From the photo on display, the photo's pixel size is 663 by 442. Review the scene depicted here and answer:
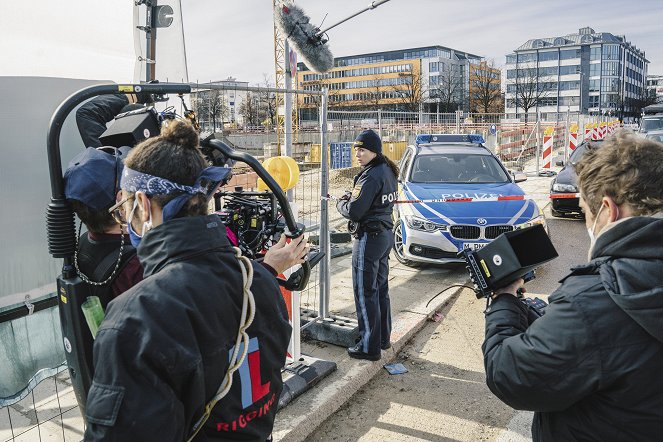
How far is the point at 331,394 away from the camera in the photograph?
159 inches

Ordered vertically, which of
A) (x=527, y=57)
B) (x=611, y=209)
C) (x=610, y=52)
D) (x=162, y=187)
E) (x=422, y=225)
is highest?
(x=527, y=57)

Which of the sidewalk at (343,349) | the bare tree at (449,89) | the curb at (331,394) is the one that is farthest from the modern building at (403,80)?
the curb at (331,394)

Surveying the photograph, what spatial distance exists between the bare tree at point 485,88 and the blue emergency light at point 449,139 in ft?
230

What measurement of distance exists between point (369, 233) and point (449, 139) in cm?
584

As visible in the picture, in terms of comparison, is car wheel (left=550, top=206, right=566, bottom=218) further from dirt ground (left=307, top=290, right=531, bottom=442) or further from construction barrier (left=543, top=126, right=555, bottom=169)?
dirt ground (left=307, top=290, right=531, bottom=442)

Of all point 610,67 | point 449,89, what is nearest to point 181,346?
point 449,89

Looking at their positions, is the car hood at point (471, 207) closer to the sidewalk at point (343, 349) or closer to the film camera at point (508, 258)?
the sidewalk at point (343, 349)

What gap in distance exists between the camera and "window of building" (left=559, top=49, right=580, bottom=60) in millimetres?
99125

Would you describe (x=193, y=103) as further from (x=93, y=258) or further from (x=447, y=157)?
(x=447, y=157)

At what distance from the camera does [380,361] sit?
4.69 m

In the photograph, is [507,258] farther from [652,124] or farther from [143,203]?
[652,124]

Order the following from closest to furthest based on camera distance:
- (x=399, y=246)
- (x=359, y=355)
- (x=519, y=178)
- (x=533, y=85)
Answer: (x=359, y=355) → (x=399, y=246) → (x=519, y=178) → (x=533, y=85)

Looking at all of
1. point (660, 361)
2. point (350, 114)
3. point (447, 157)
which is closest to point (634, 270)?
point (660, 361)

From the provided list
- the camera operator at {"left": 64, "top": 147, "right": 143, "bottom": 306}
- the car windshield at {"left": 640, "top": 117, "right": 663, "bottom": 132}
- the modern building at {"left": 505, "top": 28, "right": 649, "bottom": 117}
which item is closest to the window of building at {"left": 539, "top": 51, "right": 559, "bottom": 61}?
the modern building at {"left": 505, "top": 28, "right": 649, "bottom": 117}
